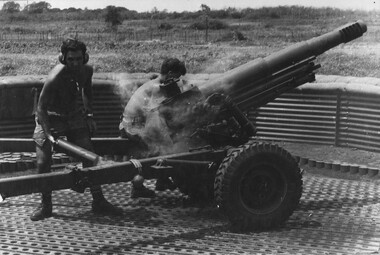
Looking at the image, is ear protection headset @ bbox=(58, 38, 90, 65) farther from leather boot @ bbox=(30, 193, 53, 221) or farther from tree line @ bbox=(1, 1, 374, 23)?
tree line @ bbox=(1, 1, 374, 23)

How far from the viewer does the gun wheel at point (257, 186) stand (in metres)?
6.54

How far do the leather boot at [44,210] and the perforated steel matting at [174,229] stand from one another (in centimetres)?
6

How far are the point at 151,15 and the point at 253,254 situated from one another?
37.2 meters

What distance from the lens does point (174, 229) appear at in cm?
675

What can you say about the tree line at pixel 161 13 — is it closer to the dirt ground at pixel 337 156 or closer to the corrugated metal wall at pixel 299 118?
the corrugated metal wall at pixel 299 118

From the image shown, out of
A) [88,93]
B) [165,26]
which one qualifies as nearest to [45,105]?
[88,93]

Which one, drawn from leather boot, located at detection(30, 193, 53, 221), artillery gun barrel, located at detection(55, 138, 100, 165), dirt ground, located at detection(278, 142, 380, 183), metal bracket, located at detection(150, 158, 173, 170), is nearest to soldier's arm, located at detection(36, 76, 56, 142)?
artillery gun barrel, located at detection(55, 138, 100, 165)

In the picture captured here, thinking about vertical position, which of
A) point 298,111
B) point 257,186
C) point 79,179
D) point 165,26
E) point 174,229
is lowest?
point 174,229

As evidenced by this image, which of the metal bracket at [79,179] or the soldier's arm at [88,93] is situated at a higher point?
the soldier's arm at [88,93]

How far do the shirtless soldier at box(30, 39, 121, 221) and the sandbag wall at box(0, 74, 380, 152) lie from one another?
2662 millimetres

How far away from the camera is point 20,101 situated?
10273mm

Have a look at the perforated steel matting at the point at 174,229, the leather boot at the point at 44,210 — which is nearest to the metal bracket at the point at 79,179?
the perforated steel matting at the point at 174,229

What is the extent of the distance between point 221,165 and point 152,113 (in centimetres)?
95

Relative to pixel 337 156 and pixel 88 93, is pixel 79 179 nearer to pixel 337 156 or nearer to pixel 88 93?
pixel 88 93
